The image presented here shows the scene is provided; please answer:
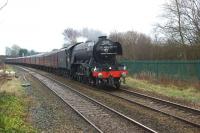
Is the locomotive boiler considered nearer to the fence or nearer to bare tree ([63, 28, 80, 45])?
the fence

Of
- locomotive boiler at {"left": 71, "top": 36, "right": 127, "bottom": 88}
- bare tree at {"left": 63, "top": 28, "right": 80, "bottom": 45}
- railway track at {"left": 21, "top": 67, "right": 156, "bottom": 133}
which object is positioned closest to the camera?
railway track at {"left": 21, "top": 67, "right": 156, "bottom": 133}

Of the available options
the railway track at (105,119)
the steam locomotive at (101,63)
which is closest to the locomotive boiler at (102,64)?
the steam locomotive at (101,63)

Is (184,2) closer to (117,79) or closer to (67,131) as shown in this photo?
(117,79)

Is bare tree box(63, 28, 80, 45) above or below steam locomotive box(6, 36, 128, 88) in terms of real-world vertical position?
above

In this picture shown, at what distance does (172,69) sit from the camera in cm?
2836

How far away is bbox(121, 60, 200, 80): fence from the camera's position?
24.9 metres

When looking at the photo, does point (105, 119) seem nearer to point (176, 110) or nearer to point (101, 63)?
point (176, 110)

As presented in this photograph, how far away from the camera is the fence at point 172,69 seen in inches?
980

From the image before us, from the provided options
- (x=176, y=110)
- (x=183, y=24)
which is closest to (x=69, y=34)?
(x=183, y=24)

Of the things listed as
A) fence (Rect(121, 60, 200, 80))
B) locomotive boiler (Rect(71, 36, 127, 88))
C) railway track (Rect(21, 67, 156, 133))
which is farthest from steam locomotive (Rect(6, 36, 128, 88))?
railway track (Rect(21, 67, 156, 133))

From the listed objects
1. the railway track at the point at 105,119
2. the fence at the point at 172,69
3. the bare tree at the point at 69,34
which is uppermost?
the bare tree at the point at 69,34

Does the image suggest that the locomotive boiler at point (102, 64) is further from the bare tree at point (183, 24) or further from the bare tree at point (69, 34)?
the bare tree at point (69, 34)

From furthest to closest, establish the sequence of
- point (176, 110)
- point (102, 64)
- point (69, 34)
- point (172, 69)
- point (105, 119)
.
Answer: point (69, 34) < point (172, 69) < point (102, 64) < point (176, 110) < point (105, 119)

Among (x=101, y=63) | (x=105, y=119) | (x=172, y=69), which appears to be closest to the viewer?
(x=105, y=119)
